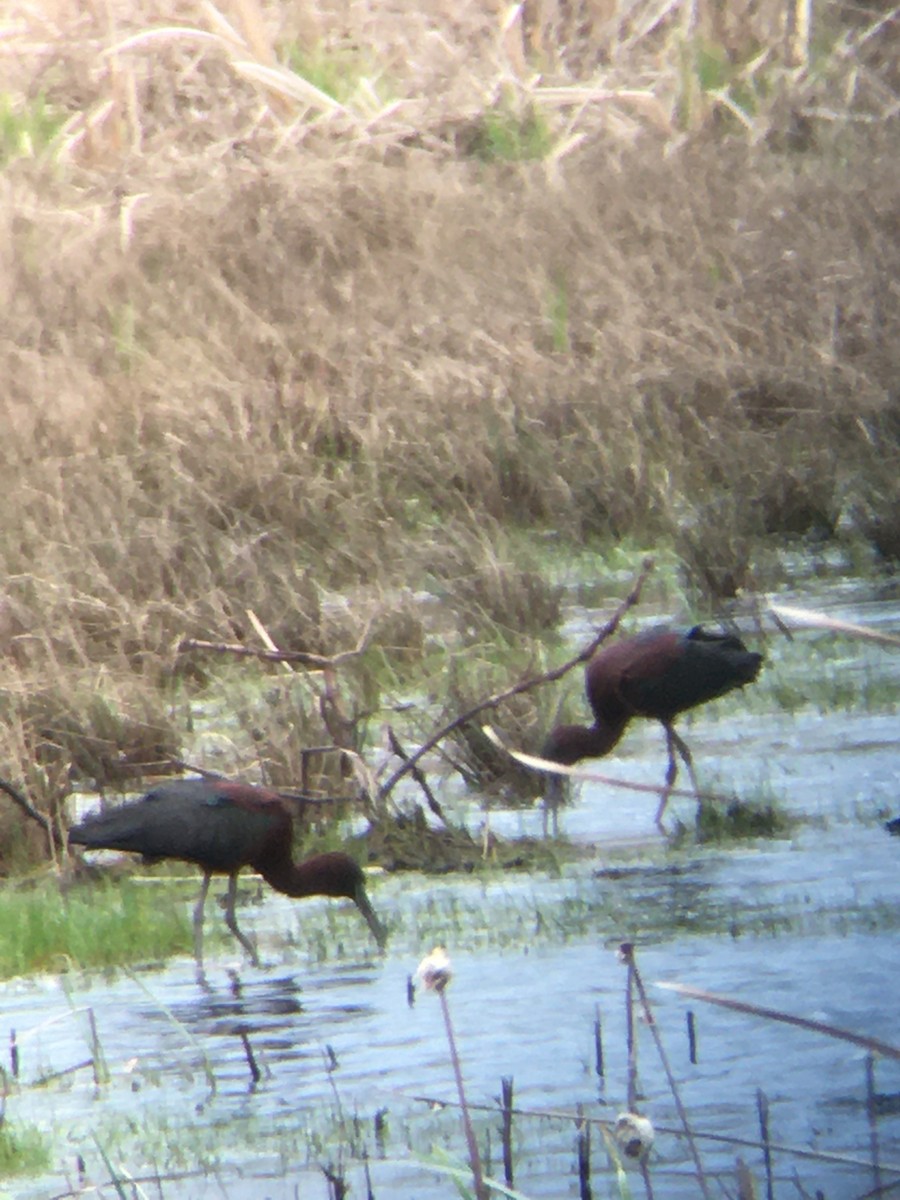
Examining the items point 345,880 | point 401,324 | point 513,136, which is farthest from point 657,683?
point 513,136

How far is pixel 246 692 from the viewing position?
8.99 meters

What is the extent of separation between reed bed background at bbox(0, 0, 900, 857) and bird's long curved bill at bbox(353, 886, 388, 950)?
1.25 metres

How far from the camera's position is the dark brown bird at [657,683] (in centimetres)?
734

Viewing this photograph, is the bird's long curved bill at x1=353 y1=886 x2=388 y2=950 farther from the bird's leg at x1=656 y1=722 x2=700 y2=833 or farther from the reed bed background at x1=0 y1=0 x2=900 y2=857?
the bird's leg at x1=656 y1=722 x2=700 y2=833

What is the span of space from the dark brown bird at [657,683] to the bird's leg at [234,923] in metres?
1.37

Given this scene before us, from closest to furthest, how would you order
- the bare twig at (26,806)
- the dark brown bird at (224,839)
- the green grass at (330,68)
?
the dark brown bird at (224,839) → the bare twig at (26,806) → the green grass at (330,68)

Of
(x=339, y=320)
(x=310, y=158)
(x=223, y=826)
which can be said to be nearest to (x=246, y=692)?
(x=223, y=826)

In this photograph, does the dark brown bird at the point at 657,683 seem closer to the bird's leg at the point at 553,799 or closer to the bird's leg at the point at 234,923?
the bird's leg at the point at 553,799

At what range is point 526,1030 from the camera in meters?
5.09

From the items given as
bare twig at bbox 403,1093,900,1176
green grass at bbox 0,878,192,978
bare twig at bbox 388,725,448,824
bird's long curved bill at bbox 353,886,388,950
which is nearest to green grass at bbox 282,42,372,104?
bare twig at bbox 388,725,448,824

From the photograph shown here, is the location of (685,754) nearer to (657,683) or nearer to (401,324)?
(657,683)

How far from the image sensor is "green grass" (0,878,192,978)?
5949 millimetres

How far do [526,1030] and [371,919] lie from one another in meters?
0.94

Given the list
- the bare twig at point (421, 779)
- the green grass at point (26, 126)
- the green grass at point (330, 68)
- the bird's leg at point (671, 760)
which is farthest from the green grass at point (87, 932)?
the green grass at point (330, 68)
